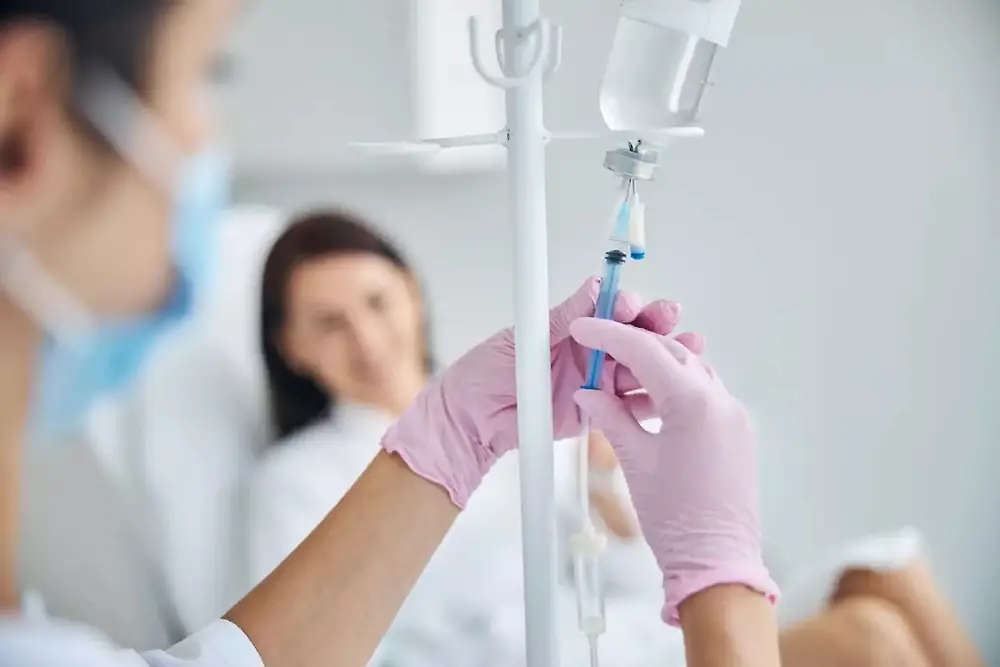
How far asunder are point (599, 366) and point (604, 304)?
0.17ft

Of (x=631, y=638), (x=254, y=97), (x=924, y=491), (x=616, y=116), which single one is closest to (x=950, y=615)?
(x=924, y=491)

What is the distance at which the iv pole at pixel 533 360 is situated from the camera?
0.65m

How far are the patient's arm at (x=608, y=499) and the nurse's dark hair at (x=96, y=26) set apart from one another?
782mm

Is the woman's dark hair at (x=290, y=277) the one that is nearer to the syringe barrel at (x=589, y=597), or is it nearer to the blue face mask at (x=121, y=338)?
the blue face mask at (x=121, y=338)

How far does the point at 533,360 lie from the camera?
25.6 inches

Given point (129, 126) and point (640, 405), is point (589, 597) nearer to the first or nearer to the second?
point (640, 405)

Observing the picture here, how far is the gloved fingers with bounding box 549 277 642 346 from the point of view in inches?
28.6

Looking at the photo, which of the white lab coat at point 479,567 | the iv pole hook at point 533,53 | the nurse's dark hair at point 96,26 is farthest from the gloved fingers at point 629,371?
the nurse's dark hair at point 96,26

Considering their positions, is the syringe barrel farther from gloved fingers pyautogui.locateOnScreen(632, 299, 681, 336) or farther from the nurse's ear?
the nurse's ear

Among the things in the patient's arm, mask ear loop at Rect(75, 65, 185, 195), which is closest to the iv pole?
mask ear loop at Rect(75, 65, 185, 195)

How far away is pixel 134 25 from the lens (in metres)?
0.71

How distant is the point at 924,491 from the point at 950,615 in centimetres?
15

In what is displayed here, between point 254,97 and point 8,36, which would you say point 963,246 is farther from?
point 8,36

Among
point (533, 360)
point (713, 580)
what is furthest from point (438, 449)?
point (713, 580)
